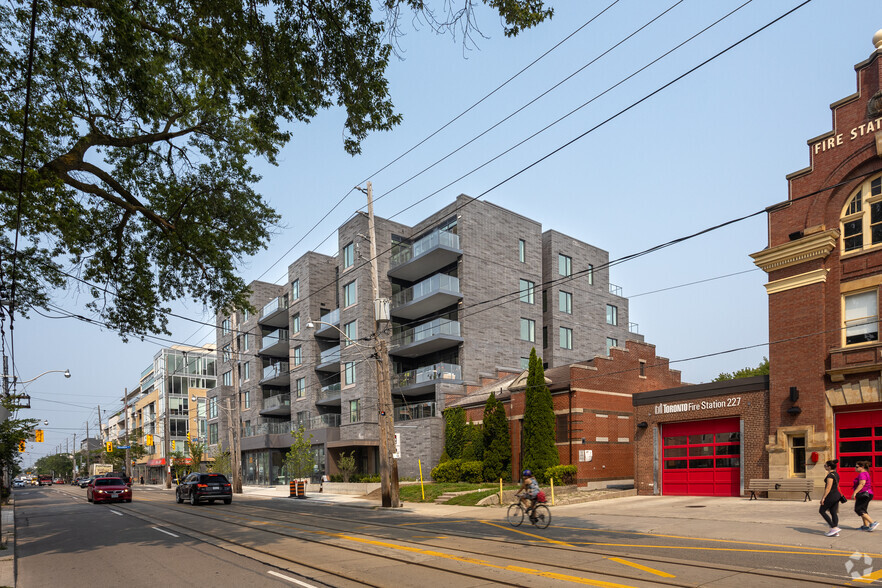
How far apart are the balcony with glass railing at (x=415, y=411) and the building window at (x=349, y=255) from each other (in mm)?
11350

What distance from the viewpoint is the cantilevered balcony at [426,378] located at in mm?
39156

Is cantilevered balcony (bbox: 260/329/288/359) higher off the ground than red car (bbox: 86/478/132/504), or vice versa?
cantilevered balcony (bbox: 260/329/288/359)

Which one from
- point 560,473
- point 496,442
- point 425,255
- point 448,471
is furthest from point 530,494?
point 425,255

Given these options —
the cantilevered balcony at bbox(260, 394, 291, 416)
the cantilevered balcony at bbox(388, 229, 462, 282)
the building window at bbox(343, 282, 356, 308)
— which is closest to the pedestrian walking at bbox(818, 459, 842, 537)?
the cantilevered balcony at bbox(388, 229, 462, 282)

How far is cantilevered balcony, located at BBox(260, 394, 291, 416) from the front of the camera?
54.0m

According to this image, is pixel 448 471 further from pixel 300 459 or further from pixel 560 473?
pixel 300 459

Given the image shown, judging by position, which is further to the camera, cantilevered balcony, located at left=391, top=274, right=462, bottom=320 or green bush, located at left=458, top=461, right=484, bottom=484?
cantilevered balcony, located at left=391, top=274, right=462, bottom=320

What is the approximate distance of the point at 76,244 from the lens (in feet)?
59.0

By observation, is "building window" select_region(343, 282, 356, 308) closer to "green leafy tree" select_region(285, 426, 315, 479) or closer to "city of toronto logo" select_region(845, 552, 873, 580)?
"green leafy tree" select_region(285, 426, 315, 479)

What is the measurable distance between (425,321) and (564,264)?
15.6 m

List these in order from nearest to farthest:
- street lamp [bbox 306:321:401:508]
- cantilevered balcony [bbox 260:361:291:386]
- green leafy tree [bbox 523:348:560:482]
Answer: street lamp [bbox 306:321:401:508]
green leafy tree [bbox 523:348:560:482]
cantilevered balcony [bbox 260:361:291:386]

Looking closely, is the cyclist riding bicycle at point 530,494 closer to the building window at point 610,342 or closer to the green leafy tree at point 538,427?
the green leafy tree at point 538,427

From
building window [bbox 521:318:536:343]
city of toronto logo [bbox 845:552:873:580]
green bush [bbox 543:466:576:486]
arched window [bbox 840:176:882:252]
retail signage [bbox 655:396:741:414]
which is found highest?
arched window [bbox 840:176:882:252]

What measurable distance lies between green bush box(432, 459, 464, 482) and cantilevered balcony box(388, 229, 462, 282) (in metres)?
13.6
